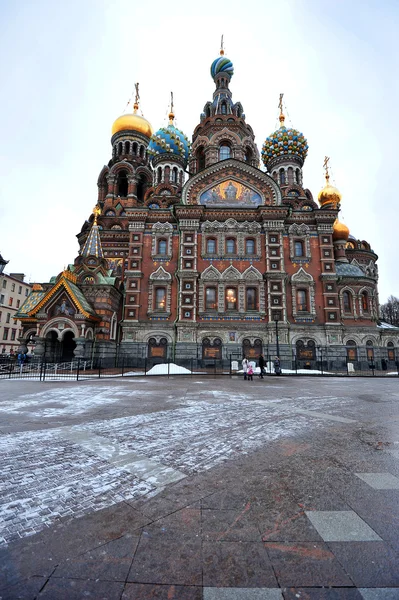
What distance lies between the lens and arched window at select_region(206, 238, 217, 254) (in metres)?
28.8

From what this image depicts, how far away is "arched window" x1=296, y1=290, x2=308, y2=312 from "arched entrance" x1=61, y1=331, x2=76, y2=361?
19.7 metres

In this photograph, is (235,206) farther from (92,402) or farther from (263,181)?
(92,402)

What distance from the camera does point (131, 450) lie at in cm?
449

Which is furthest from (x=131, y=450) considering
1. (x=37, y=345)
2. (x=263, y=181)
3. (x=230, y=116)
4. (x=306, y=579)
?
(x=230, y=116)

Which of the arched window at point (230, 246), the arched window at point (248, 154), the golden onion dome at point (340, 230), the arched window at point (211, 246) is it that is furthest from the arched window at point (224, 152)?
the golden onion dome at point (340, 230)

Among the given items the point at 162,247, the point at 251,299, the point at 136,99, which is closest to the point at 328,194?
the point at 251,299

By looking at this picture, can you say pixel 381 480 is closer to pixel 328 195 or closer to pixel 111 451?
pixel 111 451

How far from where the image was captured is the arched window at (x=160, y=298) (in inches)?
1102

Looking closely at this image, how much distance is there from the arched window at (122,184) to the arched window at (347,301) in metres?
30.1

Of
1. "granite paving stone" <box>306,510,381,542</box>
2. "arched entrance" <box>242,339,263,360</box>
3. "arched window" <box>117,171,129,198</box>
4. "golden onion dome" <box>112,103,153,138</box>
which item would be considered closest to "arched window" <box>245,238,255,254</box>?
"arched entrance" <box>242,339,263,360</box>

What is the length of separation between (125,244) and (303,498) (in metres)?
33.3

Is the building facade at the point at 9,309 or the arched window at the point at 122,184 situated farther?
the building facade at the point at 9,309

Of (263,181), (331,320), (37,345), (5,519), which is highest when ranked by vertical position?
(263,181)

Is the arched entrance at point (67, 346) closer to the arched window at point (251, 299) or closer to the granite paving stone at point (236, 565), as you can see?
the arched window at point (251, 299)
